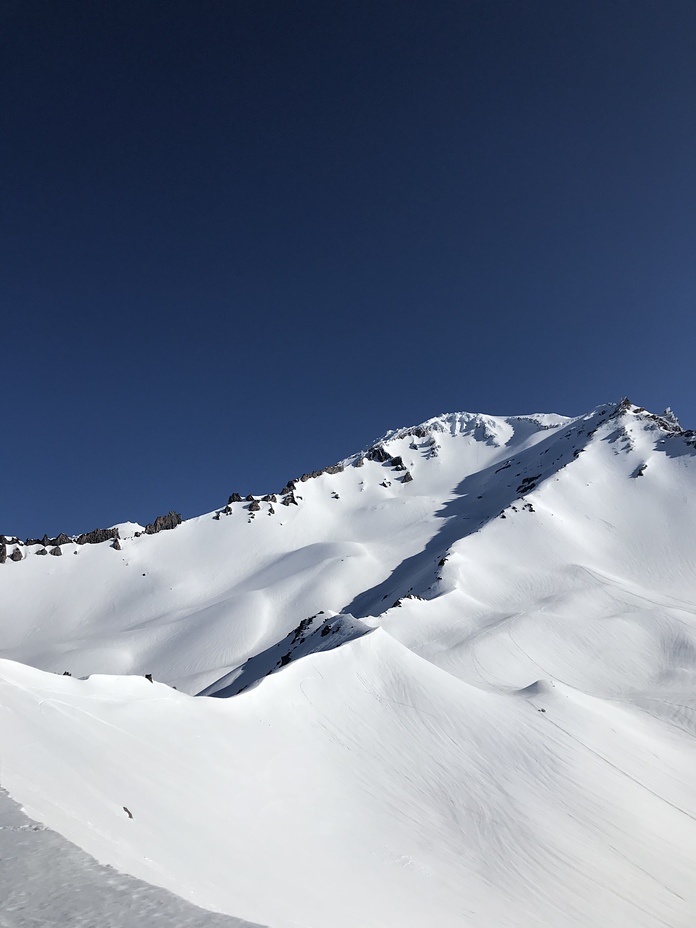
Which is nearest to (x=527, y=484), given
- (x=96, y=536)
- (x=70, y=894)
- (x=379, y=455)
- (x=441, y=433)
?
(x=379, y=455)

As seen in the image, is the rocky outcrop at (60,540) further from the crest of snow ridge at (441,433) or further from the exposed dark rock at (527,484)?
the exposed dark rock at (527,484)

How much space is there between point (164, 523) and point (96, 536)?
544 inches

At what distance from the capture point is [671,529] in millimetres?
71875

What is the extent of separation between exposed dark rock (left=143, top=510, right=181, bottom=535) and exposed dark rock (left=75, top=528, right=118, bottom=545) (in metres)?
6.82

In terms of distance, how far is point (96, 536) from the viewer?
104062 mm

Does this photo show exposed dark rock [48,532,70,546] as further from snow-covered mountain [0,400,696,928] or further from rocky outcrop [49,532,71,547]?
snow-covered mountain [0,400,696,928]

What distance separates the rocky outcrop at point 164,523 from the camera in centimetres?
10569

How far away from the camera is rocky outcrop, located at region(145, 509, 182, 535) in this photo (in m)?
106

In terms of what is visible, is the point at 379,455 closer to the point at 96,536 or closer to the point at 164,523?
the point at 164,523

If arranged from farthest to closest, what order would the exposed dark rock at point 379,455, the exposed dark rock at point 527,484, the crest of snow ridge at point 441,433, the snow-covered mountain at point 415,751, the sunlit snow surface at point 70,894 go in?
the exposed dark rock at point 379,455 → the crest of snow ridge at point 441,433 → the exposed dark rock at point 527,484 → the snow-covered mountain at point 415,751 → the sunlit snow surface at point 70,894

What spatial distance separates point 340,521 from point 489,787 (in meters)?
93.0

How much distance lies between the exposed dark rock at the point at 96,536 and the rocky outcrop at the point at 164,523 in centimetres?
686

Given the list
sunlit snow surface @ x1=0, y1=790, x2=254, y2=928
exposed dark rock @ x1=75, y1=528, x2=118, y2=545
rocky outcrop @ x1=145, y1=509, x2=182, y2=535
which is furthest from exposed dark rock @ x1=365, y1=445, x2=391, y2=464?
sunlit snow surface @ x1=0, y1=790, x2=254, y2=928

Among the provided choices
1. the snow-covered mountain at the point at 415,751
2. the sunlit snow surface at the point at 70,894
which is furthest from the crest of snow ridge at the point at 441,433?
the sunlit snow surface at the point at 70,894
